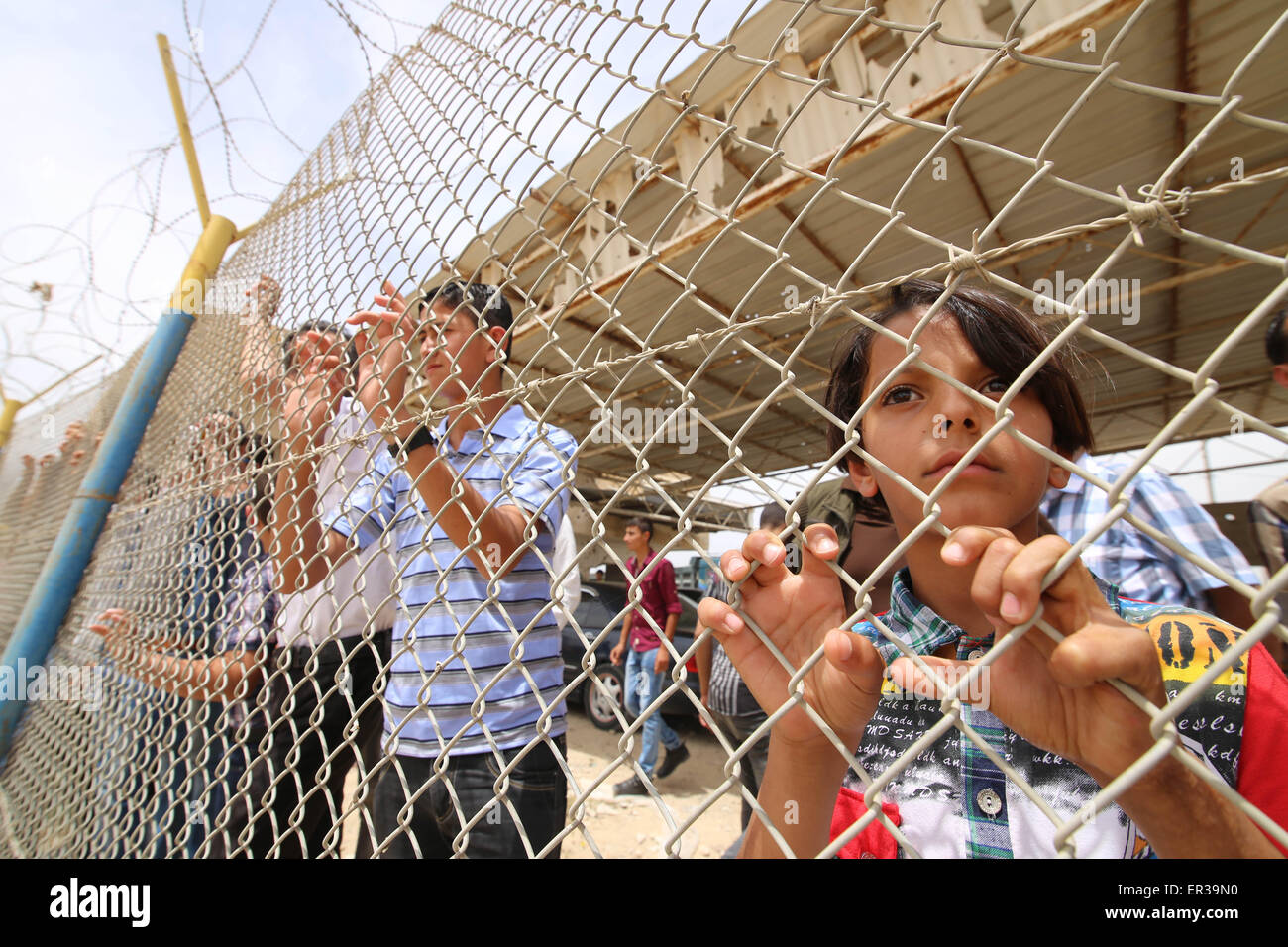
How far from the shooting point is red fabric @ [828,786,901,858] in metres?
0.87

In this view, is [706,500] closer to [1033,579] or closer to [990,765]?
[990,765]

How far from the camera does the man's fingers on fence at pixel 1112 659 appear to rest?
1.45 feet

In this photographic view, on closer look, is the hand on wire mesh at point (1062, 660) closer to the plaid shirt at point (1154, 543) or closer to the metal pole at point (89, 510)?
the plaid shirt at point (1154, 543)

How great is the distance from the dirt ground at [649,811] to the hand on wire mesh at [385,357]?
196 cm

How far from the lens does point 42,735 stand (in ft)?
10.3

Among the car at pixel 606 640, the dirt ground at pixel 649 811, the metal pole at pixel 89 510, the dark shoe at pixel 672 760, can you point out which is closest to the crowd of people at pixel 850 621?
the metal pole at pixel 89 510

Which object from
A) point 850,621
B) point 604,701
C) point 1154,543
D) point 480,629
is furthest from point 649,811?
point 850,621

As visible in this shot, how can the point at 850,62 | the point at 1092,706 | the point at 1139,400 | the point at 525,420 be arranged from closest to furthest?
the point at 1092,706 < the point at 525,420 < the point at 850,62 < the point at 1139,400

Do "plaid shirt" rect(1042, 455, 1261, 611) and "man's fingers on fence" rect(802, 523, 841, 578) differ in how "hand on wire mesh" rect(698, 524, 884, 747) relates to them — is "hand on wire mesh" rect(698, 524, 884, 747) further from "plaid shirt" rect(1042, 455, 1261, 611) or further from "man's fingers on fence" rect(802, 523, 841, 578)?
"plaid shirt" rect(1042, 455, 1261, 611)

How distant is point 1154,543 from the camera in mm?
1584

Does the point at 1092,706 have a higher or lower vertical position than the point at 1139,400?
lower
